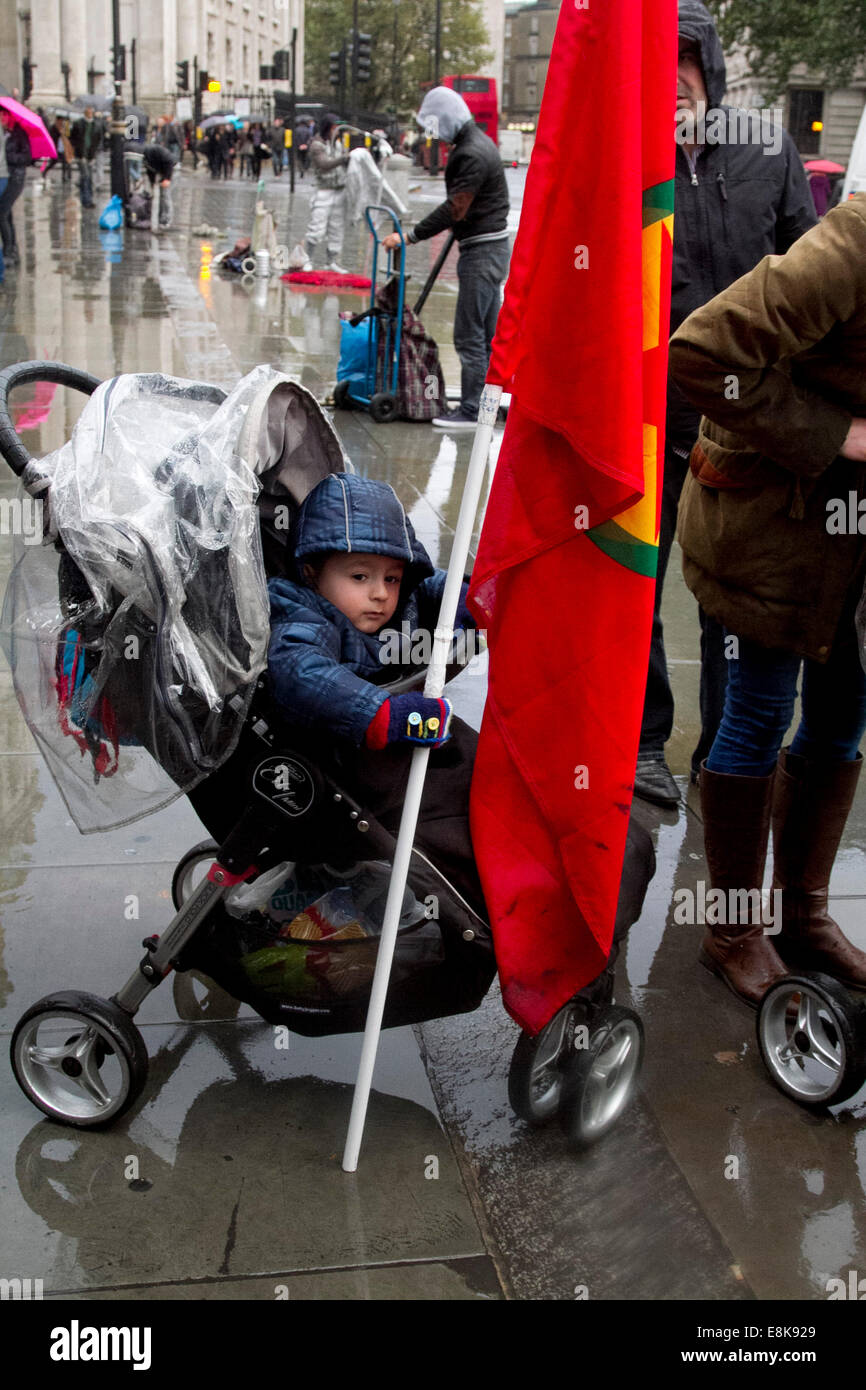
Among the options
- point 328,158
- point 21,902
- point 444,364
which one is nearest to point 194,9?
point 328,158

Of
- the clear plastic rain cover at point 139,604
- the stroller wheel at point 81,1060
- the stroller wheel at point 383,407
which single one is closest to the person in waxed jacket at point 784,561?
the clear plastic rain cover at point 139,604

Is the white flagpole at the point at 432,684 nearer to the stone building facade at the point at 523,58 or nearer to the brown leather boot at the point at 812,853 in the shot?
the brown leather boot at the point at 812,853

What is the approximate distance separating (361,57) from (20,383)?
119 feet

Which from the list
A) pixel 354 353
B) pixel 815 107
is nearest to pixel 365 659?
pixel 354 353

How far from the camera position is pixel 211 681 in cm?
258

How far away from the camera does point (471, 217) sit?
30.2 ft

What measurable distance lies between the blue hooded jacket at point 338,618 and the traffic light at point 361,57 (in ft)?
115

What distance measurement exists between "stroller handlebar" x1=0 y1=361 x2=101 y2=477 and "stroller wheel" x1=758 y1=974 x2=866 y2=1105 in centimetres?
192

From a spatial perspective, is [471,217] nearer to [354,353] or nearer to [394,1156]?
[354,353]

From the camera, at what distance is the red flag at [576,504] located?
7.73 feet

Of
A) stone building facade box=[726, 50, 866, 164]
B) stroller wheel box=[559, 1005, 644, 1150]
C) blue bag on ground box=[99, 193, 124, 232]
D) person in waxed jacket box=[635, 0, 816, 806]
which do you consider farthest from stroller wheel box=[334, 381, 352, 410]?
stone building facade box=[726, 50, 866, 164]

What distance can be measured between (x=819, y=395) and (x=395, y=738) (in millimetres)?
1205

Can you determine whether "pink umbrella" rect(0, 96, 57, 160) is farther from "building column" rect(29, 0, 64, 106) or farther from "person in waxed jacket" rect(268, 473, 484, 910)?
"building column" rect(29, 0, 64, 106)
